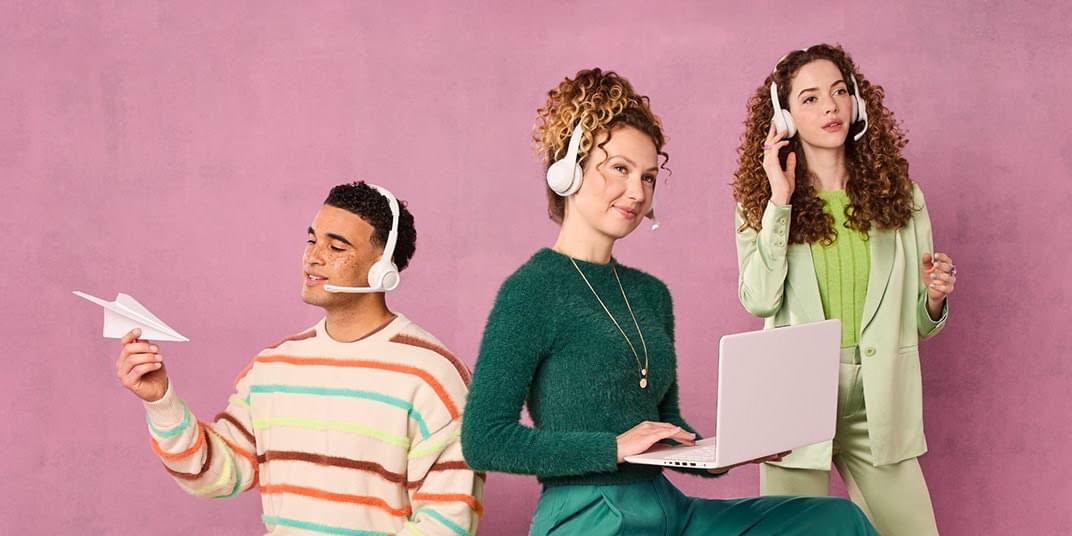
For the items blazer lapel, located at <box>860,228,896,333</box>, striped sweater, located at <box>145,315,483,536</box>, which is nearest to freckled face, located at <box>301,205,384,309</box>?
striped sweater, located at <box>145,315,483,536</box>

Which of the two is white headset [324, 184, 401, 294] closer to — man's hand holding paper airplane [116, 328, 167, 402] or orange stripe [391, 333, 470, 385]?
orange stripe [391, 333, 470, 385]

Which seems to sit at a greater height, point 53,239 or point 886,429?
point 53,239

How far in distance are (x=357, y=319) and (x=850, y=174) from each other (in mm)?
1325

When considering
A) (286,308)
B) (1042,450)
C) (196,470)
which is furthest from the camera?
(286,308)

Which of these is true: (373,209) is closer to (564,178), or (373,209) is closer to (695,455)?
(564,178)

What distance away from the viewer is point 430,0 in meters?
5.32

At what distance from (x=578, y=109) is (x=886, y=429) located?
126 cm

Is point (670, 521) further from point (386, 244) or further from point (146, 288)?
point (146, 288)

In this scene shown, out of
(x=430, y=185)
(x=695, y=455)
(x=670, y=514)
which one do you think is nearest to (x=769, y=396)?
(x=695, y=455)

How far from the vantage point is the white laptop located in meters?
2.63

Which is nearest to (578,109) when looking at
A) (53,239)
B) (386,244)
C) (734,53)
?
(386,244)

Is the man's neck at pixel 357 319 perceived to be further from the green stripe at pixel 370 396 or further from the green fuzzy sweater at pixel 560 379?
the green fuzzy sweater at pixel 560 379

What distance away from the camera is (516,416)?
9.07 feet

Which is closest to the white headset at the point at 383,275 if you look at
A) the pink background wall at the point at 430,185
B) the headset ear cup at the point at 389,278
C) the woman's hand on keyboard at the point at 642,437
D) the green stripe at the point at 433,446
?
→ the headset ear cup at the point at 389,278
